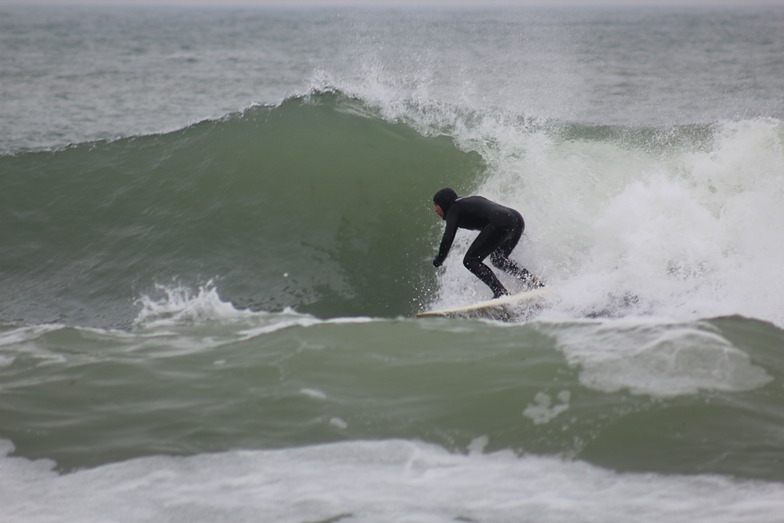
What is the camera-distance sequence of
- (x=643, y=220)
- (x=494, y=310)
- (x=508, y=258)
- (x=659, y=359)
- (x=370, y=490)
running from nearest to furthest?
1. (x=370, y=490)
2. (x=659, y=359)
3. (x=494, y=310)
4. (x=508, y=258)
5. (x=643, y=220)

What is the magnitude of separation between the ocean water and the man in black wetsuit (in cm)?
58

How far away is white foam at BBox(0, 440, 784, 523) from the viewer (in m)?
3.84

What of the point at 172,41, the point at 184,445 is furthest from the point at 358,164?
the point at 172,41

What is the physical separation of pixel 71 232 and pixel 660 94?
1556cm

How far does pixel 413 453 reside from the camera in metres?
4.39

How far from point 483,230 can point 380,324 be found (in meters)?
1.80

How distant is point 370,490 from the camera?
4.11 metres

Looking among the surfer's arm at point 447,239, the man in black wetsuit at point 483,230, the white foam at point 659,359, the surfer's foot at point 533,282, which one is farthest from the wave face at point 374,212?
the white foam at point 659,359

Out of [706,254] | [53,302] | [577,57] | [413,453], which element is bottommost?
[53,302]

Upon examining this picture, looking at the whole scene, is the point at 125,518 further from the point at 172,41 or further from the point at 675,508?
the point at 172,41

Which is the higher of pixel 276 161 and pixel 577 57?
pixel 577 57

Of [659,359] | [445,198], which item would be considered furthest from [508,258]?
[659,359]

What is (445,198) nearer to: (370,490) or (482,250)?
(482,250)

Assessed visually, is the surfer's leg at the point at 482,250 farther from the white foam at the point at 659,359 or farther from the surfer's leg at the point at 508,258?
the white foam at the point at 659,359
